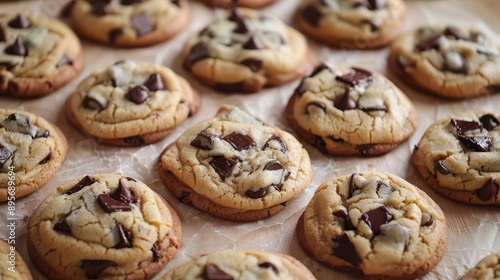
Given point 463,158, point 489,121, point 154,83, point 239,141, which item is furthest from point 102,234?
point 489,121

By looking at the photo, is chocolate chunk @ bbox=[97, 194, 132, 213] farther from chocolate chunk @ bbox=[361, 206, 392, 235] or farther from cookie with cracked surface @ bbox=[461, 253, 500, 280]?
cookie with cracked surface @ bbox=[461, 253, 500, 280]

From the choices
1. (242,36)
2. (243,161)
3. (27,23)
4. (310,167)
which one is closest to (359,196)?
(310,167)

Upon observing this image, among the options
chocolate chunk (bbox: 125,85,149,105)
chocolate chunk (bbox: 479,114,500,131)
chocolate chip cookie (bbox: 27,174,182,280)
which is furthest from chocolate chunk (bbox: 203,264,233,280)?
chocolate chunk (bbox: 479,114,500,131)

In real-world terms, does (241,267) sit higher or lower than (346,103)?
lower

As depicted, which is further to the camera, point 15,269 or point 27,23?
point 27,23

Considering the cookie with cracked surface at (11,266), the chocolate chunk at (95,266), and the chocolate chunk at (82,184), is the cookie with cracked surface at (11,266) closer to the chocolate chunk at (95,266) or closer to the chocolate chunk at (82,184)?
the chocolate chunk at (95,266)

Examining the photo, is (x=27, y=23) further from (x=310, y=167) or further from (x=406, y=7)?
(x=406, y=7)

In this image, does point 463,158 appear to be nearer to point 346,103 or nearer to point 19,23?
point 346,103

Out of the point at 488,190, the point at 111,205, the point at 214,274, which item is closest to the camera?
the point at 214,274
